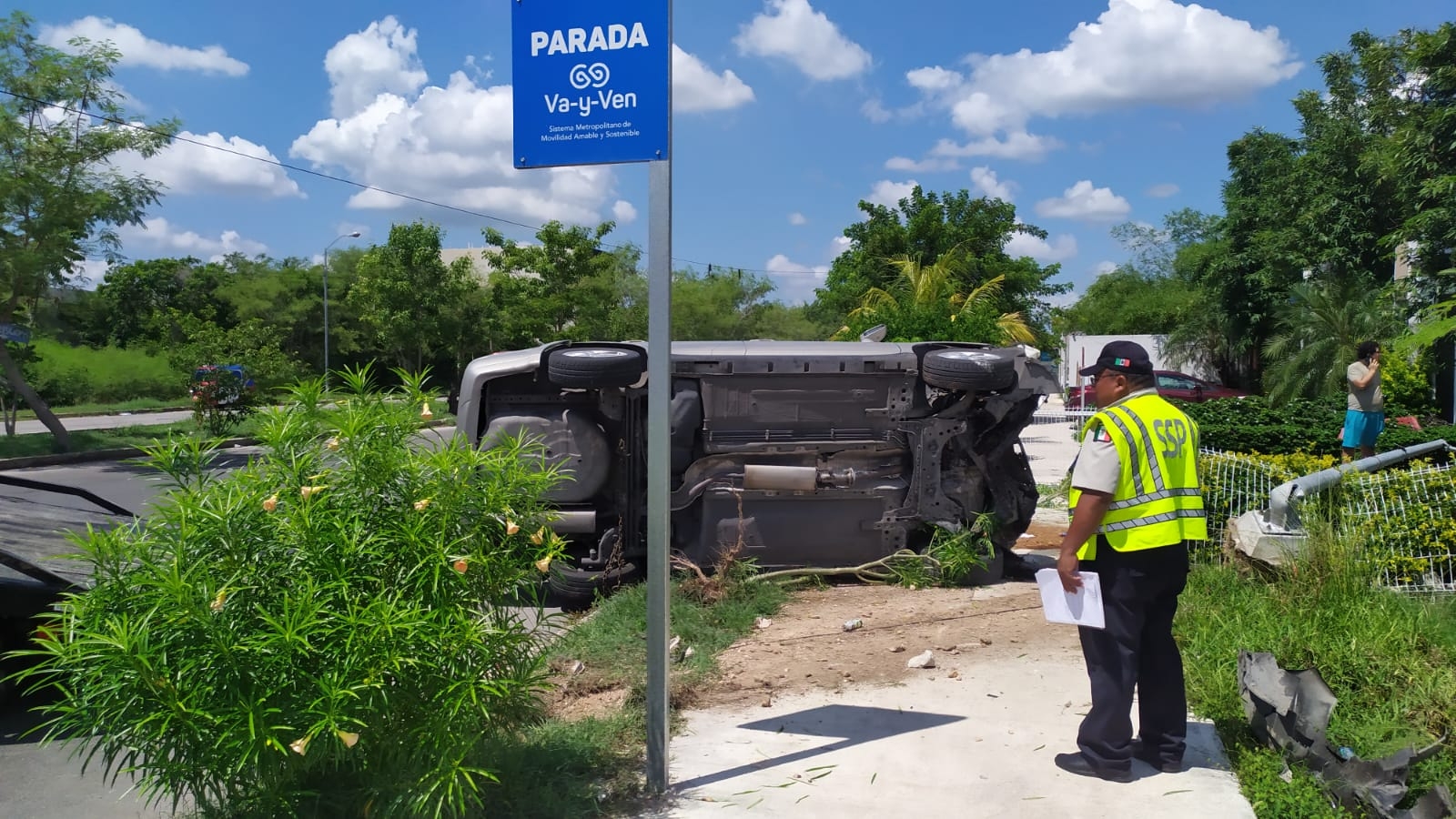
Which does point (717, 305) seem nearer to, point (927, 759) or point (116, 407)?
point (116, 407)

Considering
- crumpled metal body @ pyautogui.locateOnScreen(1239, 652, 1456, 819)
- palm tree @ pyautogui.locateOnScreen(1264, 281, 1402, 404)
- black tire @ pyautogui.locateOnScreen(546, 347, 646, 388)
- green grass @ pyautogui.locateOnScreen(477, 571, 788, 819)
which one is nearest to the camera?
crumpled metal body @ pyautogui.locateOnScreen(1239, 652, 1456, 819)

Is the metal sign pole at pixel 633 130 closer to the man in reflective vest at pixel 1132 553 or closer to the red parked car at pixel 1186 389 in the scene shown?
the man in reflective vest at pixel 1132 553

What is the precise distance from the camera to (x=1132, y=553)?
3963mm

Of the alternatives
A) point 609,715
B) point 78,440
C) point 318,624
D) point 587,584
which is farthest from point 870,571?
point 78,440

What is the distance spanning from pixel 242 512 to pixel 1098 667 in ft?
10.2

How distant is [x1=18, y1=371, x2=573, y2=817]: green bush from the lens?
112 inches

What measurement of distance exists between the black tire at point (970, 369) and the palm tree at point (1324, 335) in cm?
1542

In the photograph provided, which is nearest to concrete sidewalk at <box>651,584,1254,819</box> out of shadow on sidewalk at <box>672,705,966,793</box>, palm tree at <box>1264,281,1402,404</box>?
shadow on sidewalk at <box>672,705,966,793</box>

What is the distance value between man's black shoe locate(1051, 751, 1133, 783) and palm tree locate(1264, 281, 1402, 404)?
59.5 ft

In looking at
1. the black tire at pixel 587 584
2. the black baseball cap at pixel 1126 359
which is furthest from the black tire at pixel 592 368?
the black baseball cap at pixel 1126 359

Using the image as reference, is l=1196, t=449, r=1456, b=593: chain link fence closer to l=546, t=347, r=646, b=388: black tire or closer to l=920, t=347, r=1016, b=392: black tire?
l=920, t=347, r=1016, b=392: black tire

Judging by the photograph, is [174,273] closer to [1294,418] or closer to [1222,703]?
[1294,418]

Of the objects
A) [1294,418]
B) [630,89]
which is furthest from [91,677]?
[1294,418]

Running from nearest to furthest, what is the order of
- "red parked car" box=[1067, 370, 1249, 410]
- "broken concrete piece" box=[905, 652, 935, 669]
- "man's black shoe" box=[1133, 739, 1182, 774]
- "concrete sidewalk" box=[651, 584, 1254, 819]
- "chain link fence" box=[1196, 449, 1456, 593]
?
"concrete sidewalk" box=[651, 584, 1254, 819] → "man's black shoe" box=[1133, 739, 1182, 774] → "broken concrete piece" box=[905, 652, 935, 669] → "chain link fence" box=[1196, 449, 1456, 593] → "red parked car" box=[1067, 370, 1249, 410]
